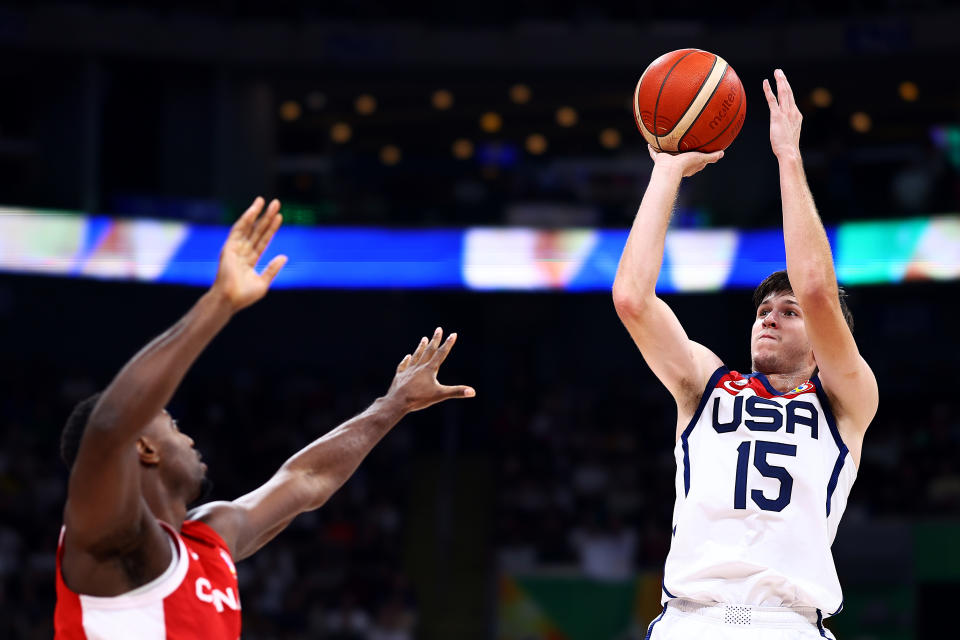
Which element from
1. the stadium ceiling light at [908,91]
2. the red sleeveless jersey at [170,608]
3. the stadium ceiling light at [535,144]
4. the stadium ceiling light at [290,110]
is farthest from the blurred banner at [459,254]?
the red sleeveless jersey at [170,608]

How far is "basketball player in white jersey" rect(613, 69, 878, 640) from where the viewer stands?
340cm

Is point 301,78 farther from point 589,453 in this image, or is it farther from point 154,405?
point 154,405

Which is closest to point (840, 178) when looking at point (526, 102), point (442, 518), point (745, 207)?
point (745, 207)

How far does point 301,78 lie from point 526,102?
3674 mm

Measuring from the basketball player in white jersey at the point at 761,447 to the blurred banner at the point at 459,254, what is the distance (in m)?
10.8

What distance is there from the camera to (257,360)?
58.9 ft

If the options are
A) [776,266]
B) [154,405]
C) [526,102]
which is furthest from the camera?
[526,102]

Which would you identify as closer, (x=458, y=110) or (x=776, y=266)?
(x=776, y=266)

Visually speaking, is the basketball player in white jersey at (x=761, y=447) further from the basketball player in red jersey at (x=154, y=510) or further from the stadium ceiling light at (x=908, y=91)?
the stadium ceiling light at (x=908, y=91)

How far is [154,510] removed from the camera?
3.32m

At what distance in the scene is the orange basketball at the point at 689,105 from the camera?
397 centimetres

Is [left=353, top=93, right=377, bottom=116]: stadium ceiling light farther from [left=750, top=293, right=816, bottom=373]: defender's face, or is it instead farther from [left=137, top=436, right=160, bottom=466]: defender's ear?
[left=137, top=436, right=160, bottom=466]: defender's ear

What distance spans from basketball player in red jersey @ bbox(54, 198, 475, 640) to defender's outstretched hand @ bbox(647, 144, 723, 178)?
4.34 feet

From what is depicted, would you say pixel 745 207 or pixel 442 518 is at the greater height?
pixel 745 207
